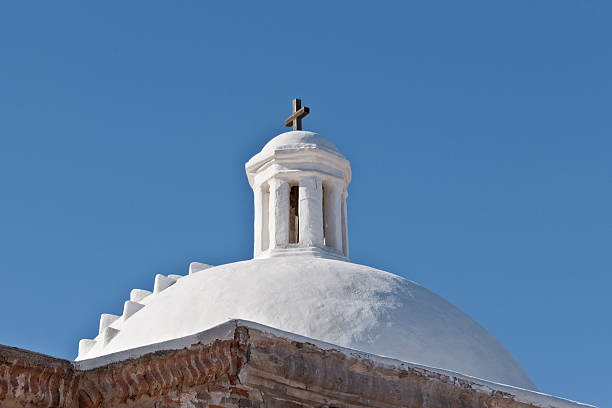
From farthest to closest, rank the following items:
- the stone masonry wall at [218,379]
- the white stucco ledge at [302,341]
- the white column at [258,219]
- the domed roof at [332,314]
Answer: the white column at [258,219]
the domed roof at [332,314]
the white stucco ledge at [302,341]
the stone masonry wall at [218,379]

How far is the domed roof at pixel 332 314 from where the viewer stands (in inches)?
356

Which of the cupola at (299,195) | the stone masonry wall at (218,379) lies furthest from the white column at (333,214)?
the stone masonry wall at (218,379)

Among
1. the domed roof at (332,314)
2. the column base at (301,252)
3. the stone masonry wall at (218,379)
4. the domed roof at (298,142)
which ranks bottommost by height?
the stone masonry wall at (218,379)

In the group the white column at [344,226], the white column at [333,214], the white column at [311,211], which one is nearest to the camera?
the white column at [311,211]

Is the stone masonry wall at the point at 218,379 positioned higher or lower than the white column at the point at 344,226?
lower

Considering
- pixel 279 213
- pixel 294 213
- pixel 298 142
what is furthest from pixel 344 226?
pixel 298 142

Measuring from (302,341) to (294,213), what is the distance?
5481 millimetres

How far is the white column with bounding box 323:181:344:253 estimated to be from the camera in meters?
12.0

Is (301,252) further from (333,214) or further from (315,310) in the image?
(315,310)

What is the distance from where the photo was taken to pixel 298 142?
12078 mm

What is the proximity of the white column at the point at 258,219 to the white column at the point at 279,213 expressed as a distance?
8.8 inches

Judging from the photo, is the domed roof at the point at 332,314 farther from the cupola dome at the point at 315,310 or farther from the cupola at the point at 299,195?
the cupola at the point at 299,195

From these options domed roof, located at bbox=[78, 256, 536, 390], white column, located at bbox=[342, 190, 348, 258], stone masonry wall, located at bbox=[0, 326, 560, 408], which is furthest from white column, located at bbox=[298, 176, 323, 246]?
stone masonry wall, located at bbox=[0, 326, 560, 408]

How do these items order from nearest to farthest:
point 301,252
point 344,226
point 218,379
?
point 218,379
point 301,252
point 344,226
